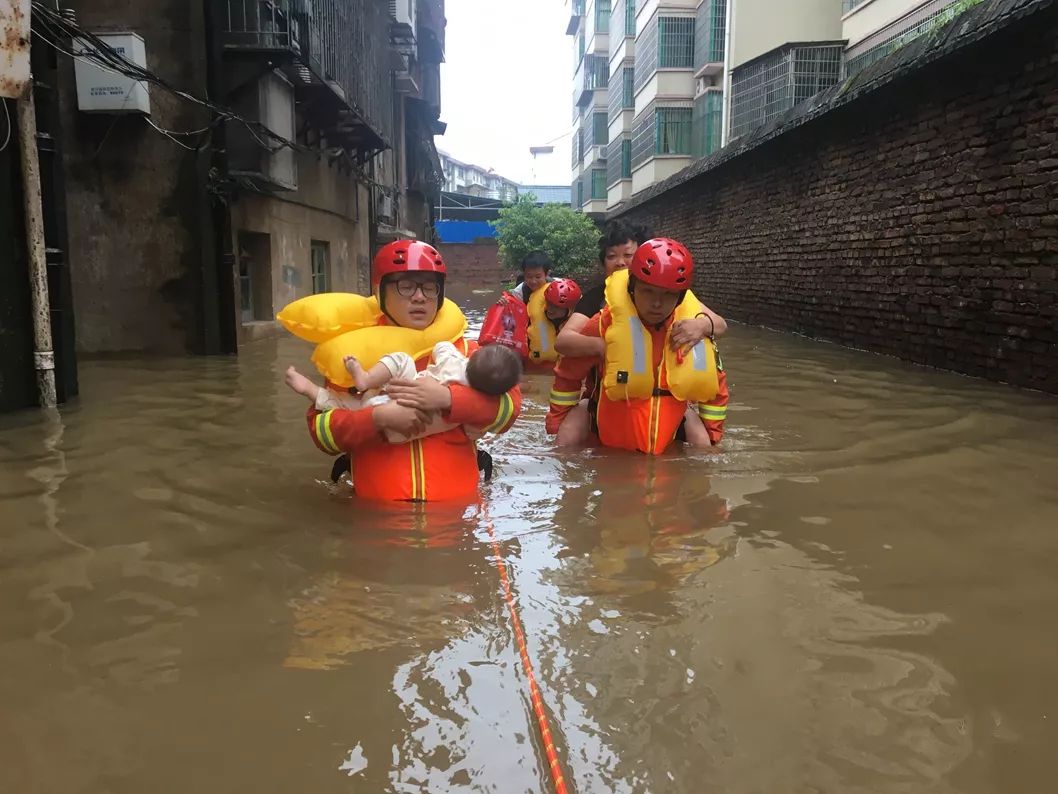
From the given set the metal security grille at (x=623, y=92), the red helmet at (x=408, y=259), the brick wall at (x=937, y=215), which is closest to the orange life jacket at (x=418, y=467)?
the red helmet at (x=408, y=259)

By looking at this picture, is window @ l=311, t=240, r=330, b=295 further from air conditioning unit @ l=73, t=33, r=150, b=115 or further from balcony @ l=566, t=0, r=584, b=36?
balcony @ l=566, t=0, r=584, b=36

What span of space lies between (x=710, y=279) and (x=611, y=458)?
1446 cm

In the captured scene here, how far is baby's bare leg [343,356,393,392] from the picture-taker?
11.2 ft

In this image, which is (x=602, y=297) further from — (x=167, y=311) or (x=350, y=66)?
(x=350, y=66)

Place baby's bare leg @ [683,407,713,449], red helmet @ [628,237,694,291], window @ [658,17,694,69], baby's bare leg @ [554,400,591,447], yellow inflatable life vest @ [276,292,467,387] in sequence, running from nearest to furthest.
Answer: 1. yellow inflatable life vest @ [276,292,467,387]
2. red helmet @ [628,237,694,291]
3. baby's bare leg @ [683,407,713,449]
4. baby's bare leg @ [554,400,591,447]
5. window @ [658,17,694,69]

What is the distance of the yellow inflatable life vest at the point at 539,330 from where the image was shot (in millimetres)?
8078

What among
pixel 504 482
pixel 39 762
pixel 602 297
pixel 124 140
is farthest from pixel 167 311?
pixel 39 762

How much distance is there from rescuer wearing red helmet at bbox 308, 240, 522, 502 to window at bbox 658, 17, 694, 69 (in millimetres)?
23524

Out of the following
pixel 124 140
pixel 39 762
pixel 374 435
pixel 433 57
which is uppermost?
pixel 433 57

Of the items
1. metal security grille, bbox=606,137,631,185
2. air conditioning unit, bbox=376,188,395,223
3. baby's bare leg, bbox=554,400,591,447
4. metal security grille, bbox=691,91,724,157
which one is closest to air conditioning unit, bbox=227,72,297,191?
baby's bare leg, bbox=554,400,591,447

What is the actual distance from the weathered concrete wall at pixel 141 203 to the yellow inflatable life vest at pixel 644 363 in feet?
22.9

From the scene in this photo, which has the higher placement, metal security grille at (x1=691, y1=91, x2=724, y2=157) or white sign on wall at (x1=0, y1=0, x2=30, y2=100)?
metal security grille at (x1=691, y1=91, x2=724, y2=157)

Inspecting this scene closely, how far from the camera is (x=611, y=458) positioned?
15.9 feet

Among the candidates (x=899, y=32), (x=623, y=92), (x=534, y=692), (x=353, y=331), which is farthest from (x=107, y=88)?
(x=623, y=92)
